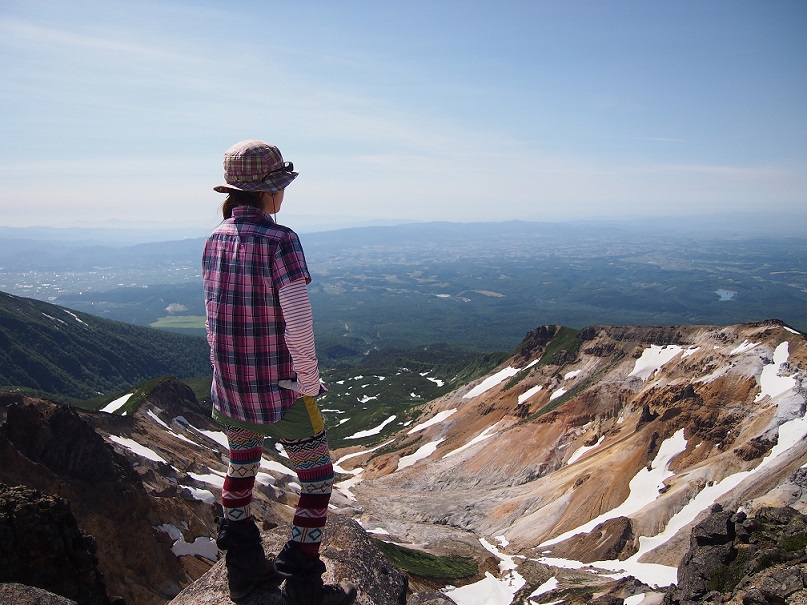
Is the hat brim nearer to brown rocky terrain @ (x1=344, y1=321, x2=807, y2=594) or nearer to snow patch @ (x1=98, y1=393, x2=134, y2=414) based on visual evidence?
brown rocky terrain @ (x1=344, y1=321, x2=807, y2=594)

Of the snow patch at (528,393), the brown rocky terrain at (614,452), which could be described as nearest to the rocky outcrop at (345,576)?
the brown rocky terrain at (614,452)

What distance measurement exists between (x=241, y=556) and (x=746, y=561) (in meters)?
15.7

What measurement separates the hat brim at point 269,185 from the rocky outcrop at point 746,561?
43.2ft

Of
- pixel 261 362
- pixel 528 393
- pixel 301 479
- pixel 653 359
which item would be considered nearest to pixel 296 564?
pixel 301 479

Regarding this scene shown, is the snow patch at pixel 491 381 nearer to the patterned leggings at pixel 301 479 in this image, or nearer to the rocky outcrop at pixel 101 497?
the rocky outcrop at pixel 101 497

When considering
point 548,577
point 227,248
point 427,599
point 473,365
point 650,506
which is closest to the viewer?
point 227,248

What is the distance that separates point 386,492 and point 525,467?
14073 millimetres

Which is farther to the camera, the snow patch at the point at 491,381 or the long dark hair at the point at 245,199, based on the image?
the snow patch at the point at 491,381

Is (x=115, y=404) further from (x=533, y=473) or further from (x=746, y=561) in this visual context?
(x=746, y=561)

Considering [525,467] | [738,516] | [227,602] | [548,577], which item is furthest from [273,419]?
[525,467]

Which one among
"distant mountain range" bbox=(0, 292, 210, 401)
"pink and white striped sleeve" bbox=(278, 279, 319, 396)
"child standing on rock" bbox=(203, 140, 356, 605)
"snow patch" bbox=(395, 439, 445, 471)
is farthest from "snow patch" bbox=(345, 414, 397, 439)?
"pink and white striped sleeve" bbox=(278, 279, 319, 396)

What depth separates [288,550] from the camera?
5.58 metres

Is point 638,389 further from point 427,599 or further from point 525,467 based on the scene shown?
point 427,599

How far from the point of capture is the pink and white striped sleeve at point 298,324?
4.88m
